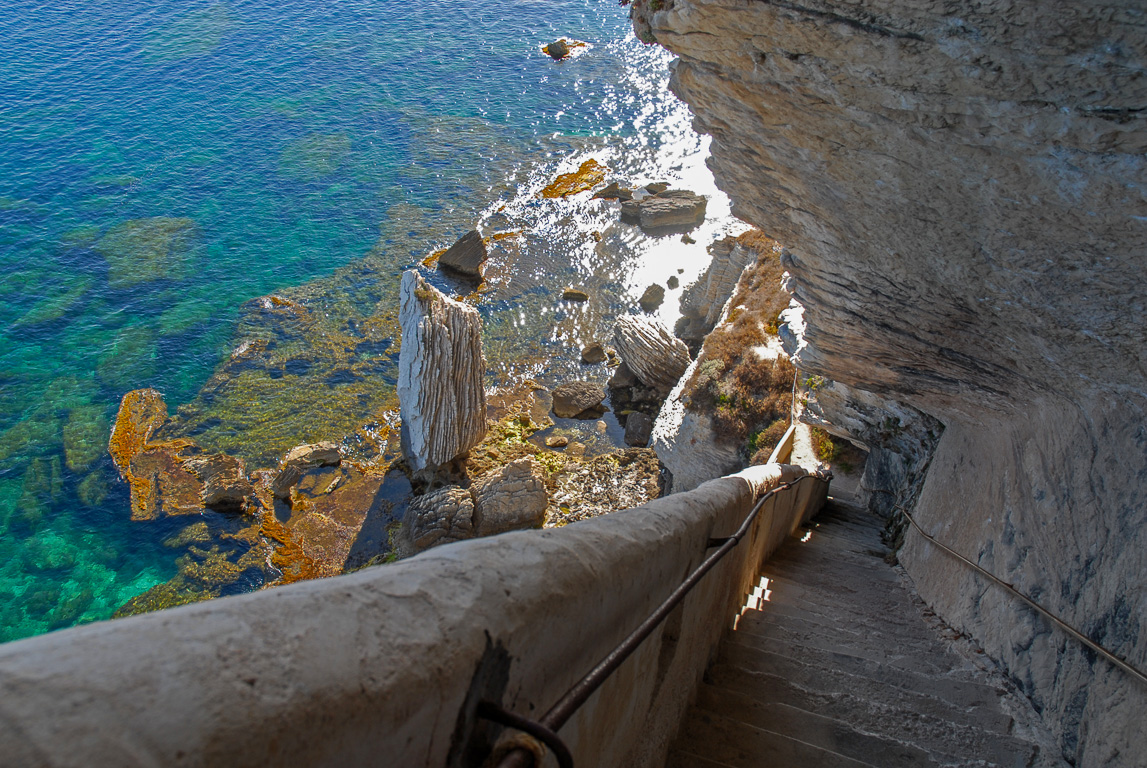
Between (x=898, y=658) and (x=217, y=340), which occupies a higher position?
(x=898, y=658)

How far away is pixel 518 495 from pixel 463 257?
1099 cm

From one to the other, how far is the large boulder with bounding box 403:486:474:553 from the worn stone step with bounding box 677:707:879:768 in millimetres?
12530

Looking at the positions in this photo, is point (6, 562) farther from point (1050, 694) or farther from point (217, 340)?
point (1050, 694)

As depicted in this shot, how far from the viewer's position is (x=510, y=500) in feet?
54.5

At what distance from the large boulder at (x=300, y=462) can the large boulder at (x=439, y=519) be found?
3.59m

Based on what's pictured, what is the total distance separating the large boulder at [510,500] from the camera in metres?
16.5

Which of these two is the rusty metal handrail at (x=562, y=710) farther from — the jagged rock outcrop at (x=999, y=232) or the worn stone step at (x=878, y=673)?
the jagged rock outcrop at (x=999, y=232)

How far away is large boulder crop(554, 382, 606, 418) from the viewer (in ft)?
66.8

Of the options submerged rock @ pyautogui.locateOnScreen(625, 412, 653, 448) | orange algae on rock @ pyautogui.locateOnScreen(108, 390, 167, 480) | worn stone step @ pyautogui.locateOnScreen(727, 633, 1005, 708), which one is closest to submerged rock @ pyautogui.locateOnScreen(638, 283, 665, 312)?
submerged rock @ pyautogui.locateOnScreen(625, 412, 653, 448)

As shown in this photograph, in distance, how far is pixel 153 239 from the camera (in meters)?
27.0

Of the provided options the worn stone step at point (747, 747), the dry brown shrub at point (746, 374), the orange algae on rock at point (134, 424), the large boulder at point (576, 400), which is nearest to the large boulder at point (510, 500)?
the large boulder at point (576, 400)

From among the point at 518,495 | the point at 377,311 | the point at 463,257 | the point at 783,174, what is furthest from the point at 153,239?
the point at 783,174

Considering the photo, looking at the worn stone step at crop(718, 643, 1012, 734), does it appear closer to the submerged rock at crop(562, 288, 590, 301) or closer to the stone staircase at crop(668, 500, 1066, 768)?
the stone staircase at crop(668, 500, 1066, 768)

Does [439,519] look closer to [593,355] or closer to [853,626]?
[593,355]
